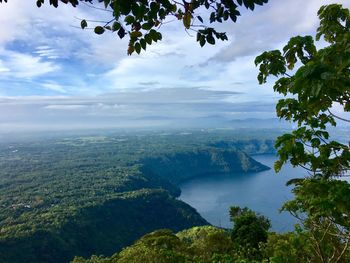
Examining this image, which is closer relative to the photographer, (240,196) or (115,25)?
(115,25)

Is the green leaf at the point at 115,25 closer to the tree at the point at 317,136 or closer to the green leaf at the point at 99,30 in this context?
the green leaf at the point at 99,30

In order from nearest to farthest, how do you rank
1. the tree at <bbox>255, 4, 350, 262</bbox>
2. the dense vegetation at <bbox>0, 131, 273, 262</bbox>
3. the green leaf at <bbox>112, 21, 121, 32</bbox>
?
the green leaf at <bbox>112, 21, 121, 32</bbox> < the tree at <bbox>255, 4, 350, 262</bbox> < the dense vegetation at <bbox>0, 131, 273, 262</bbox>

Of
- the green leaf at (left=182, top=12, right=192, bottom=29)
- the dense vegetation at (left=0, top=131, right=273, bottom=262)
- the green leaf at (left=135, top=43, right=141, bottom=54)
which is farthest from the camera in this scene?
the dense vegetation at (left=0, top=131, right=273, bottom=262)

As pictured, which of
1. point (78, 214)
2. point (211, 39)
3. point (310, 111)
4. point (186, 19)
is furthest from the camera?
point (78, 214)

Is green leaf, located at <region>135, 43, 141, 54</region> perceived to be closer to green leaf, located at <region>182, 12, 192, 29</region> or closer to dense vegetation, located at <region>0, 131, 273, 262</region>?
green leaf, located at <region>182, 12, 192, 29</region>

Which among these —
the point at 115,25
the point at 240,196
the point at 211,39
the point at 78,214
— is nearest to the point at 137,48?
the point at 115,25

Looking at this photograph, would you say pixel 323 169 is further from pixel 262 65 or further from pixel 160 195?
pixel 160 195

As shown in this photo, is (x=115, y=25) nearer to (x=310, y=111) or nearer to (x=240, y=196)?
(x=310, y=111)

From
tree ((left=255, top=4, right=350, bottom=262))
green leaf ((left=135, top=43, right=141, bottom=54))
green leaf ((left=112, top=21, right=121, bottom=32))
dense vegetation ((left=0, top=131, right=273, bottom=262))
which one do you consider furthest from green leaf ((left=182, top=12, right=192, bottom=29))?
dense vegetation ((left=0, top=131, right=273, bottom=262))

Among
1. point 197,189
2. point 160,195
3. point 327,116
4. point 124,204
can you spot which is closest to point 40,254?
point 124,204
